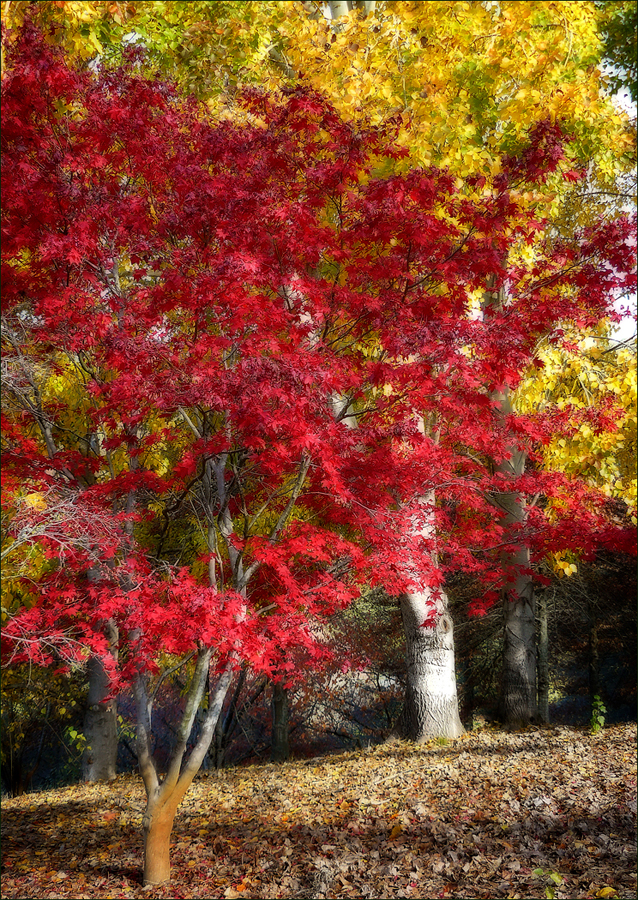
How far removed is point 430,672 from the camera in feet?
28.3

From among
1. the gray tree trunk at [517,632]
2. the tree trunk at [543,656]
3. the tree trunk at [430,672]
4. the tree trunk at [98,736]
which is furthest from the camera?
the tree trunk at [543,656]

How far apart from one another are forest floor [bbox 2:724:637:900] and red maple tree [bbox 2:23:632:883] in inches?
31.1

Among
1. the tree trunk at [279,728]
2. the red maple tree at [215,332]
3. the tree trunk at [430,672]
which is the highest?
the red maple tree at [215,332]

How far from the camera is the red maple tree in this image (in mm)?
4812

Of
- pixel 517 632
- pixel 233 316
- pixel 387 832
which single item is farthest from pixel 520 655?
pixel 233 316

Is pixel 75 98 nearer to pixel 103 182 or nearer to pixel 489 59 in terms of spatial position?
pixel 103 182

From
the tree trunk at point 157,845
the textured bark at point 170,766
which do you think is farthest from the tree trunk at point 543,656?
the tree trunk at point 157,845

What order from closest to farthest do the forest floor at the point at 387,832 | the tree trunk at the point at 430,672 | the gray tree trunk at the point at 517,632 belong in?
the forest floor at the point at 387,832
the tree trunk at the point at 430,672
the gray tree trunk at the point at 517,632

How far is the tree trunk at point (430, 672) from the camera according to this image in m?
8.54

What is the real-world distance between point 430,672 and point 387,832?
3.60 meters

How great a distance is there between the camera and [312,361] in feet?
15.4

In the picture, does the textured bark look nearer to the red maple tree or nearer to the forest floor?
the red maple tree

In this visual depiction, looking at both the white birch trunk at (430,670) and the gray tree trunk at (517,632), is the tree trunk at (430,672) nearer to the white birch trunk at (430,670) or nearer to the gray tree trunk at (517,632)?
the white birch trunk at (430,670)

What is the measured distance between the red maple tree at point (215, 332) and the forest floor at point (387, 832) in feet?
2.59
